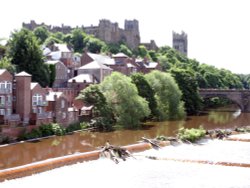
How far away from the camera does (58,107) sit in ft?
207

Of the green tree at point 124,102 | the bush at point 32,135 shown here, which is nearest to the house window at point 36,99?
the bush at point 32,135

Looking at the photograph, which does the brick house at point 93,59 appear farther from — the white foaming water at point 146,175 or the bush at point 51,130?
the white foaming water at point 146,175

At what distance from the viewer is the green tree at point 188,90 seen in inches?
3750

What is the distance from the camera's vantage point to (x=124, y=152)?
42.2 m

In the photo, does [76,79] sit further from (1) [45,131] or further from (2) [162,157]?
(2) [162,157]

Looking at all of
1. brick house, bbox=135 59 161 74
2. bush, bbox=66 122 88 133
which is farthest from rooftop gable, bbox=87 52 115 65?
bush, bbox=66 122 88 133

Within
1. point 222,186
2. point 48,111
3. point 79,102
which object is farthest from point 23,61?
point 222,186

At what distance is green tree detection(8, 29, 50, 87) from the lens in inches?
2908

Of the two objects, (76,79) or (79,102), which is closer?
(79,102)

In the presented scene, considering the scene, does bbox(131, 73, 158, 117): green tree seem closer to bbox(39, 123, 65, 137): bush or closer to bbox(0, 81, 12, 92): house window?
bbox(39, 123, 65, 137): bush

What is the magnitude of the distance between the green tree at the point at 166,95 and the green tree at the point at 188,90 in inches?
563

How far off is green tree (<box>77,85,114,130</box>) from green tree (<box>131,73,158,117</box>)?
407 inches

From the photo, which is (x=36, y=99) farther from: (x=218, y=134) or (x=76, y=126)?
(x=218, y=134)

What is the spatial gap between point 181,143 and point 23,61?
1351 inches
